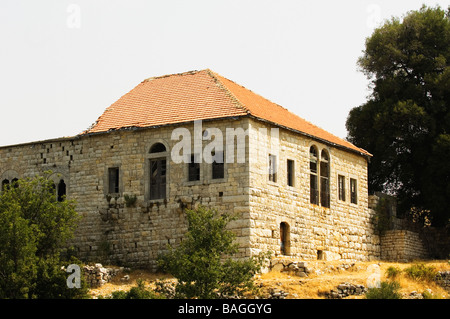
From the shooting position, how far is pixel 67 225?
3419 centimetres

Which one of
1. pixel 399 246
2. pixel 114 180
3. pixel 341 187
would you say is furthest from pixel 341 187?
pixel 114 180

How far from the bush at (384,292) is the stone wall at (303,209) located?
568cm

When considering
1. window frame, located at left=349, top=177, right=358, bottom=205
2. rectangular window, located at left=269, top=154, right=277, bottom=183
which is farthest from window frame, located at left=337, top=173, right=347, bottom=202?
rectangular window, located at left=269, top=154, right=277, bottom=183

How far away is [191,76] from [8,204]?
11.0 metres

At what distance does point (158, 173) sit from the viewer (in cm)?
3738

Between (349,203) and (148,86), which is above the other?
(148,86)

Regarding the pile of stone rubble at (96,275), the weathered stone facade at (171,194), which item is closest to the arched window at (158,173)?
the weathered stone facade at (171,194)

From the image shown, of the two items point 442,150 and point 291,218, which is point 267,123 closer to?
point 291,218

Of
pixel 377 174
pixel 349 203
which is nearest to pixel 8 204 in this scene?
pixel 349 203

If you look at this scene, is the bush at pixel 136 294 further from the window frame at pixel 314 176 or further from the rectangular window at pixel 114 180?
the window frame at pixel 314 176

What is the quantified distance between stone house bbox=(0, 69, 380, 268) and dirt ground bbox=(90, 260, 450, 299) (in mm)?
1309

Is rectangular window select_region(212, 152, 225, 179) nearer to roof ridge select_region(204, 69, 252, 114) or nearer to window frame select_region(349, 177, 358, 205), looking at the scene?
roof ridge select_region(204, 69, 252, 114)

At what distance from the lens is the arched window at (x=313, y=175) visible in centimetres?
3925
